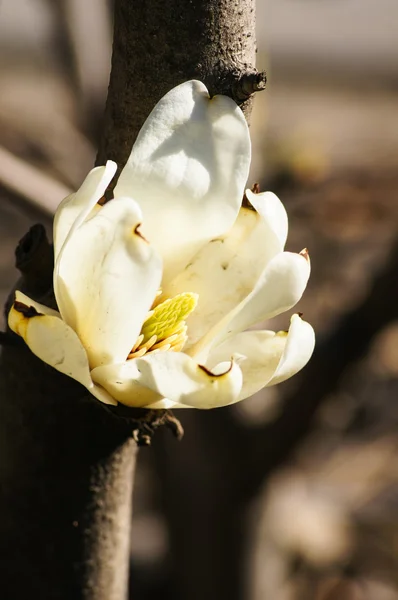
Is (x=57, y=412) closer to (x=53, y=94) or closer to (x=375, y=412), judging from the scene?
(x=375, y=412)

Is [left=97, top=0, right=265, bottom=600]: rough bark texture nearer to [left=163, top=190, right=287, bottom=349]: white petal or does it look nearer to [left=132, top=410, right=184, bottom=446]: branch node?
[left=163, top=190, right=287, bottom=349]: white petal

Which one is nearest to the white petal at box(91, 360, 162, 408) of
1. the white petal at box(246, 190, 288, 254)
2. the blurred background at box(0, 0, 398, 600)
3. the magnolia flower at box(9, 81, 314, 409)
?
the magnolia flower at box(9, 81, 314, 409)

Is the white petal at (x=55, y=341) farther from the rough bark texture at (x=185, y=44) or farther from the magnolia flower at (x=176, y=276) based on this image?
the rough bark texture at (x=185, y=44)

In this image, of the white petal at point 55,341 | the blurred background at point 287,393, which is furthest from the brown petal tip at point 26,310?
the blurred background at point 287,393

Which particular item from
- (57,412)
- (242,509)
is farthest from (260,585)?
(57,412)

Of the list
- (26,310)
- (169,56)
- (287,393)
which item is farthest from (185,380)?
(287,393)

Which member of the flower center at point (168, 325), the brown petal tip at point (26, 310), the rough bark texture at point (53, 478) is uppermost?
the brown petal tip at point (26, 310)
